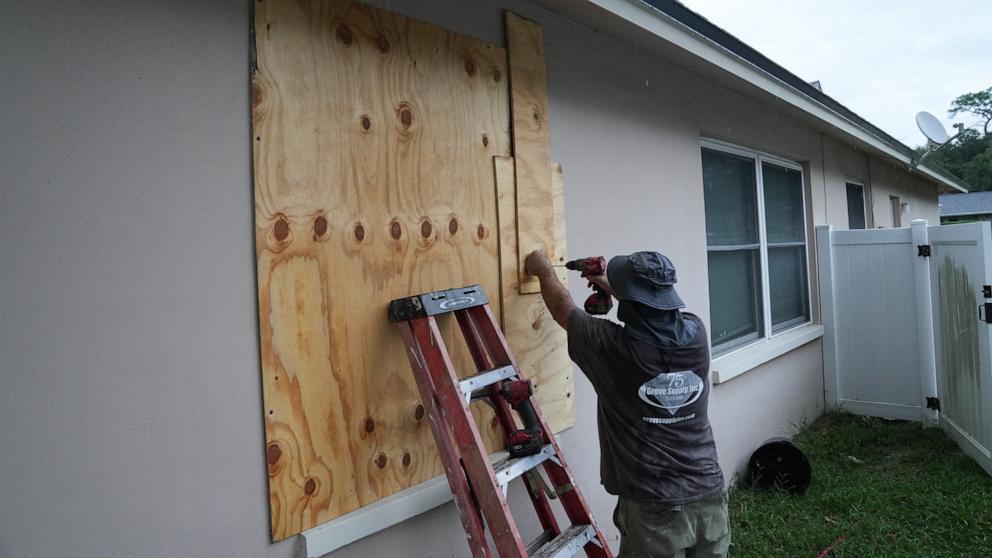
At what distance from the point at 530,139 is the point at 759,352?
3.48 metres

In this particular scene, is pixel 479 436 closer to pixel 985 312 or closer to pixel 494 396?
pixel 494 396

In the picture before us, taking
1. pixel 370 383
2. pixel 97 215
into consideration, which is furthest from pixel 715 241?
pixel 97 215

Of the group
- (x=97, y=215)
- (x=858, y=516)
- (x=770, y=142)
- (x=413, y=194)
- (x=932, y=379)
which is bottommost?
(x=858, y=516)

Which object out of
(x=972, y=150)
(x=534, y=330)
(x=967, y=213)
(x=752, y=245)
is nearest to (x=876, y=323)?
(x=752, y=245)

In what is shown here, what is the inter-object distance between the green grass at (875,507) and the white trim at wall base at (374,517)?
2.46 metres

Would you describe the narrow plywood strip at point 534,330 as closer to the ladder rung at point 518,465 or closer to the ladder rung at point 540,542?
the ladder rung at point 518,465

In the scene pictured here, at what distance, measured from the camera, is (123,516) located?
5.43 feet

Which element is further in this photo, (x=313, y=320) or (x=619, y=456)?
(x=619, y=456)

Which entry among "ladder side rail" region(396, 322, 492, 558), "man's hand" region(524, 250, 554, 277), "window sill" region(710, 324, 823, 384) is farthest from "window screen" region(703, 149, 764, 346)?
"ladder side rail" region(396, 322, 492, 558)

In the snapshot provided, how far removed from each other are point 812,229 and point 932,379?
1957mm

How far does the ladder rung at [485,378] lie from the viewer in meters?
2.25

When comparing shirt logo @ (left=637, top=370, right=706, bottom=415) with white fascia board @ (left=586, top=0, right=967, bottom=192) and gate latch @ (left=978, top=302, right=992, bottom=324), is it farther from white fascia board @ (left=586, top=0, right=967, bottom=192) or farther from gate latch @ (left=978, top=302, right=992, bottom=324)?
gate latch @ (left=978, top=302, right=992, bottom=324)

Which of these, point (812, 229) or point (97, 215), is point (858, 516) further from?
point (97, 215)

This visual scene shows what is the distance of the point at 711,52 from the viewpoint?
13.5ft
